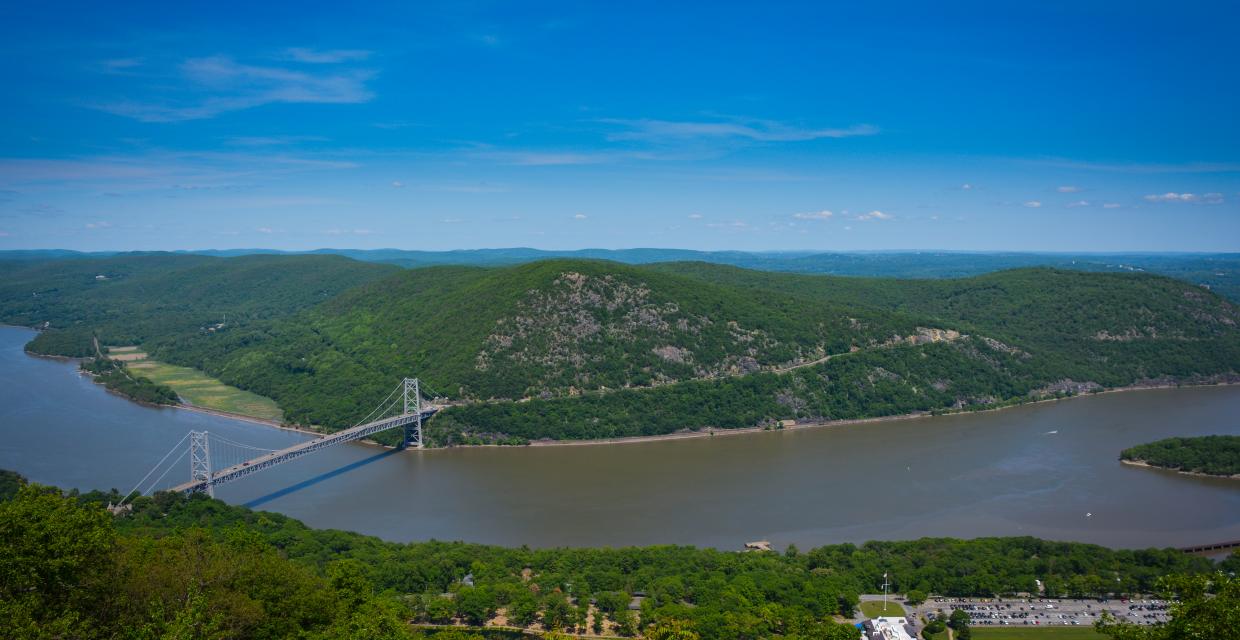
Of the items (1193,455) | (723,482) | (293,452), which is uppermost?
(293,452)

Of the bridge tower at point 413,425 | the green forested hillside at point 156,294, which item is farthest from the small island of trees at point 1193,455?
the green forested hillside at point 156,294

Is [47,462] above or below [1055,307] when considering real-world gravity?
below

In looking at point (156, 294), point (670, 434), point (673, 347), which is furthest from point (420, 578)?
point (156, 294)

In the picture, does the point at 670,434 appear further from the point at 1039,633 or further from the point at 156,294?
the point at 156,294

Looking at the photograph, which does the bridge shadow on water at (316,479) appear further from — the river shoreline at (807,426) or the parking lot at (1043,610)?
the parking lot at (1043,610)

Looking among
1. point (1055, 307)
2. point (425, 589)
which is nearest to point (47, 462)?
point (425, 589)

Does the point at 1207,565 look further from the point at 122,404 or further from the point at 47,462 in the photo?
the point at 122,404

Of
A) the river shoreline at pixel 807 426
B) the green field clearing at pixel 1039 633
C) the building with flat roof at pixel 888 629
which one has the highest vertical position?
the river shoreline at pixel 807 426
